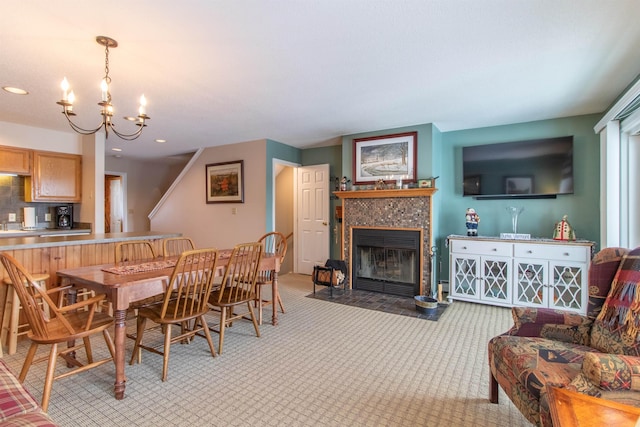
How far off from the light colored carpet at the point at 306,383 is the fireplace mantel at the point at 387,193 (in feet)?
5.50

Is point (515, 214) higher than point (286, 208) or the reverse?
the reverse

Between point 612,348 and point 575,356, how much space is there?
192mm

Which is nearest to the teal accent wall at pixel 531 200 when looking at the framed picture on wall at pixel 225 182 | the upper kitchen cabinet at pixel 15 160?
the framed picture on wall at pixel 225 182

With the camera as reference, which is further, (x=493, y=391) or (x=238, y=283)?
(x=238, y=283)

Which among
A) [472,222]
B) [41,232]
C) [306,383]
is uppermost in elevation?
[472,222]

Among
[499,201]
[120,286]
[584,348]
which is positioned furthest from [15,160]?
[499,201]

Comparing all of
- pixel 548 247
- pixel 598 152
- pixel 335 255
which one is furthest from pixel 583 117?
pixel 335 255

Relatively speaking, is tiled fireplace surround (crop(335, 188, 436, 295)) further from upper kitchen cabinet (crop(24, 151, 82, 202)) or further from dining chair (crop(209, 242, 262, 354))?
upper kitchen cabinet (crop(24, 151, 82, 202))

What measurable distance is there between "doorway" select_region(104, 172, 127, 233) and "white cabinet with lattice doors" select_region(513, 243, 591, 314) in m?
7.47

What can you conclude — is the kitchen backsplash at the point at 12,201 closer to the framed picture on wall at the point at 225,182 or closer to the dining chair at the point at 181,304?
the framed picture on wall at the point at 225,182

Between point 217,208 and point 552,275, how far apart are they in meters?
5.01

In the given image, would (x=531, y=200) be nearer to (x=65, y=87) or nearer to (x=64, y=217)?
(x=65, y=87)

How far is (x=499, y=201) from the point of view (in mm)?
4188

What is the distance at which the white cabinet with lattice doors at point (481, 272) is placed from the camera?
373 cm
